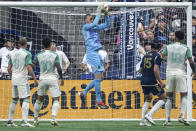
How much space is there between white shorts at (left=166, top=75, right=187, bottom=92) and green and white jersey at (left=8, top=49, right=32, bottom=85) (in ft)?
10.4

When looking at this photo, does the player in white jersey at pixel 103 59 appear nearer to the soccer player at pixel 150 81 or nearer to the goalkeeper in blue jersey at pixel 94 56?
the goalkeeper in blue jersey at pixel 94 56

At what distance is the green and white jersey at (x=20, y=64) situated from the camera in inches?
A: 473

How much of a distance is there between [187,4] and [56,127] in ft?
17.0

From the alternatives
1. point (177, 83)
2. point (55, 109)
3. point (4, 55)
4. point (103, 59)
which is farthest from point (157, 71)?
point (4, 55)

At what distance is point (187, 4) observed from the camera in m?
14.5

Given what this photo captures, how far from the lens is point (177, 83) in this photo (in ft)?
40.6

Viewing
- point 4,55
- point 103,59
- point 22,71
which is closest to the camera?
point 22,71

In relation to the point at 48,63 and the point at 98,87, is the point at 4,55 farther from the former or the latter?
the point at 48,63

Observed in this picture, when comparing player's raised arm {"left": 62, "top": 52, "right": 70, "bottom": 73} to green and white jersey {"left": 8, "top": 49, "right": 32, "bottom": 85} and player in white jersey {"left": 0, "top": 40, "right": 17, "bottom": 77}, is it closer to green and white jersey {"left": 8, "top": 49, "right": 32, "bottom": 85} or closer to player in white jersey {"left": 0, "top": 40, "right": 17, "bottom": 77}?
player in white jersey {"left": 0, "top": 40, "right": 17, "bottom": 77}

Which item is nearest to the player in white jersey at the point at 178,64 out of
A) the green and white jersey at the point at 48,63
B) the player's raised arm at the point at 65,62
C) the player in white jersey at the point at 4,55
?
the green and white jersey at the point at 48,63

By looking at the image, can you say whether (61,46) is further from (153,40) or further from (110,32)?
(153,40)

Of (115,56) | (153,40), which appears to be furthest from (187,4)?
(115,56)

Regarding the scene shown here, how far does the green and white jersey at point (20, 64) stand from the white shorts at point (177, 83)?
318cm

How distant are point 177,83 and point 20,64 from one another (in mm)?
3544
